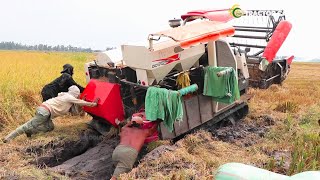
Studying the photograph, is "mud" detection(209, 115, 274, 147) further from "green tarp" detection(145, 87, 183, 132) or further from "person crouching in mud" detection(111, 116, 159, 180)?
"person crouching in mud" detection(111, 116, 159, 180)

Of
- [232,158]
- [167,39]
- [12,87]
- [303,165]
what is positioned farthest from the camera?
[12,87]

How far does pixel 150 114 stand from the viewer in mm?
6477

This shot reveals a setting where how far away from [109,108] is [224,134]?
96.3 inches

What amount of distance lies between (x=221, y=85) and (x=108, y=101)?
2196mm

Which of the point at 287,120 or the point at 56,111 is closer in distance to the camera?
the point at 56,111

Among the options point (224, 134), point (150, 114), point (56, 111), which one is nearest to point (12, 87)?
point (56, 111)

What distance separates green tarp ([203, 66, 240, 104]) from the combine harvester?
65 mm

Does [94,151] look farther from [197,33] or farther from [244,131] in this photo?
[244,131]

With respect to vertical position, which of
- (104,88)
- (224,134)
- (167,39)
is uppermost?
(167,39)

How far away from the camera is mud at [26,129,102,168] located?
22.3 ft

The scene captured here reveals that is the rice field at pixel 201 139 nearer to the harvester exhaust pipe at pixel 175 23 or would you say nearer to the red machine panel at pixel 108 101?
the red machine panel at pixel 108 101

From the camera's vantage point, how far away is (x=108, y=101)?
7168 mm

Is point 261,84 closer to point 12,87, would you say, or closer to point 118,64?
point 118,64

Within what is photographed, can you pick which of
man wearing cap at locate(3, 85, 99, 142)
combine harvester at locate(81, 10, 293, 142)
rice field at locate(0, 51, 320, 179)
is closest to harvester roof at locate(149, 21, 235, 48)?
combine harvester at locate(81, 10, 293, 142)
